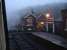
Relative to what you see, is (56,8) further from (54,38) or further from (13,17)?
(13,17)

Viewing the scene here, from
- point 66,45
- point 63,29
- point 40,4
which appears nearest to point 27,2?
point 40,4

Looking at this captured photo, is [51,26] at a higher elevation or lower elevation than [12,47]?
higher

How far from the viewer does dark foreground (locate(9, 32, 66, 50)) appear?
2.11m

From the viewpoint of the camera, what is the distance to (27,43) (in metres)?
2.11

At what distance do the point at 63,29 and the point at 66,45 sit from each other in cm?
18

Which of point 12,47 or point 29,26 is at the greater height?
point 29,26

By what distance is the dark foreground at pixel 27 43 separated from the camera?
83.0 inches

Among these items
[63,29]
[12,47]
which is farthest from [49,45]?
[12,47]

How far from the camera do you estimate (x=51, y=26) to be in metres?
2.11

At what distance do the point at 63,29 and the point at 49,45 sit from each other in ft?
0.75

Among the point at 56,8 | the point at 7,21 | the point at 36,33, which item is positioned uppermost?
the point at 56,8

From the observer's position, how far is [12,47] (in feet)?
6.96

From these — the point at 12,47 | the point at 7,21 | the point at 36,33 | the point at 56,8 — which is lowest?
the point at 12,47

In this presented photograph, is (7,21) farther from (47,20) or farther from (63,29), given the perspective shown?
(63,29)
